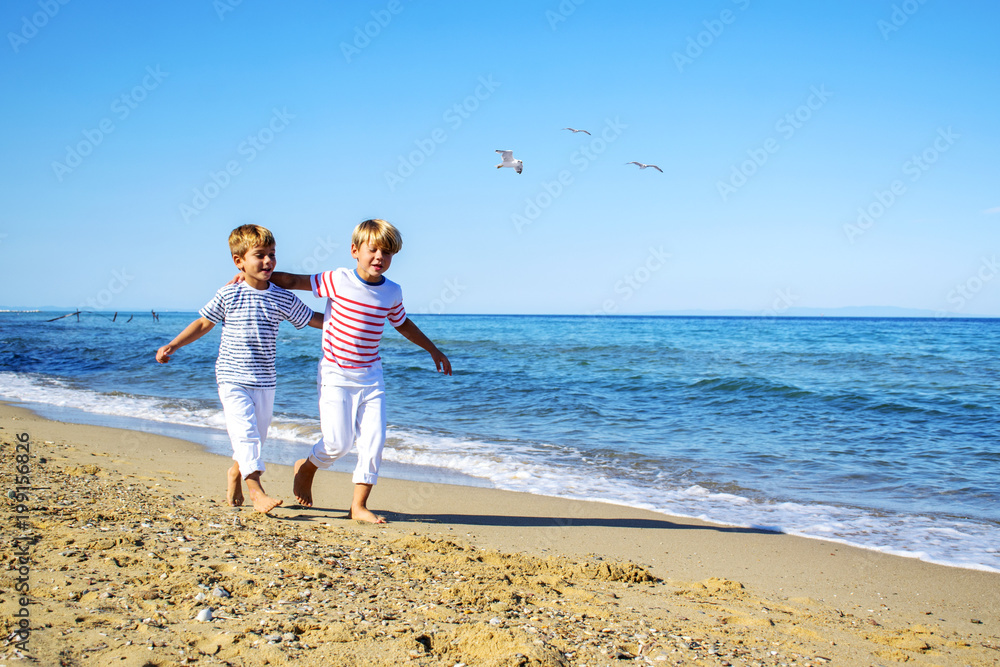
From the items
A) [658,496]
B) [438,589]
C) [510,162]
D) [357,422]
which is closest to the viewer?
[438,589]

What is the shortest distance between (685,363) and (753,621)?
52.6 ft

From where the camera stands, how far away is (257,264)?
3.84m

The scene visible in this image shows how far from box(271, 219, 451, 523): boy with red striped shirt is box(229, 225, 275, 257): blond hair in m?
0.25

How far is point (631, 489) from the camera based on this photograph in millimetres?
5750

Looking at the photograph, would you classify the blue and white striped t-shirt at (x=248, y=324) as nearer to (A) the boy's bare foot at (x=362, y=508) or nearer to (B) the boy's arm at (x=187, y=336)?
(B) the boy's arm at (x=187, y=336)

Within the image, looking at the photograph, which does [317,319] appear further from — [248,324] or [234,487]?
[234,487]

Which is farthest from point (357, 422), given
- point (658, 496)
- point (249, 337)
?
point (658, 496)

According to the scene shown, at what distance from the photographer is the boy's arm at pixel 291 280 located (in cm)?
399

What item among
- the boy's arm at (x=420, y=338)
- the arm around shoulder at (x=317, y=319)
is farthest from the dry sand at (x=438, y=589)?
the arm around shoulder at (x=317, y=319)

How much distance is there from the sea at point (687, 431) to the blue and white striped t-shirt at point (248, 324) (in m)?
2.45

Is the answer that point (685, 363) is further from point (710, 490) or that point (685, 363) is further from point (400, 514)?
point (400, 514)

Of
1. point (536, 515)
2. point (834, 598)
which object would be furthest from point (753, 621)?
point (536, 515)

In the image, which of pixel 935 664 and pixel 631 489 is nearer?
pixel 935 664

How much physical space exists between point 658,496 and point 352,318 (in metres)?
3.07
